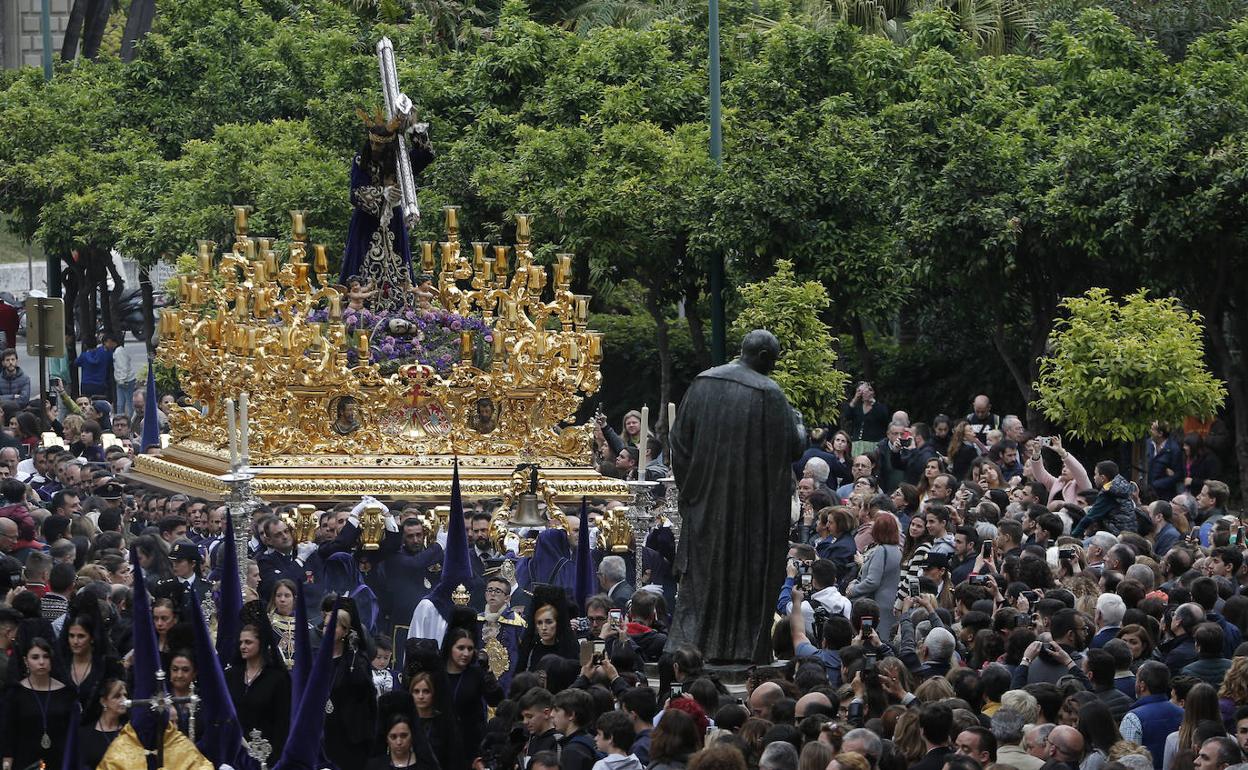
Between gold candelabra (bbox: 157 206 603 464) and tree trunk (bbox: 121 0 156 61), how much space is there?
22.0 meters

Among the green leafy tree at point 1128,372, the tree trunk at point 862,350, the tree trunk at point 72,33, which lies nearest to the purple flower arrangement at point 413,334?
the green leafy tree at point 1128,372

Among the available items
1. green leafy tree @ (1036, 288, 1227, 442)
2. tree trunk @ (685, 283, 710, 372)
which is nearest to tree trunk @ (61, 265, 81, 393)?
tree trunk @ (685, 283, 710, 372)

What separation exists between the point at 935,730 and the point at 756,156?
17.9m

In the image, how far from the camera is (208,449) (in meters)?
21.5

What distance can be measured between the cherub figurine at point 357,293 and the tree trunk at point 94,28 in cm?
2308

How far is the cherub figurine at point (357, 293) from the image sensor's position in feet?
70.2

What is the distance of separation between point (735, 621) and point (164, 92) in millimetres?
26494

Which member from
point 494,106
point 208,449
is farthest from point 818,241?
point 208,449

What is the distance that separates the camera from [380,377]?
2062 centimetres

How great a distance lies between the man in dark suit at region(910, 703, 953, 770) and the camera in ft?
37.2

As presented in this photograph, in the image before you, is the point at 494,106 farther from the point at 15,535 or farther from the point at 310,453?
the point at 15,535

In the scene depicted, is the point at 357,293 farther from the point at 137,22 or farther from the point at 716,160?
the point at 137,22

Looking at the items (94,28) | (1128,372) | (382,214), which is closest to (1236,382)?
(1128,372)

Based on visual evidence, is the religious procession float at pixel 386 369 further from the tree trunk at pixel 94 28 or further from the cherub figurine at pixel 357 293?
the tree trunk at pixel 94 28
